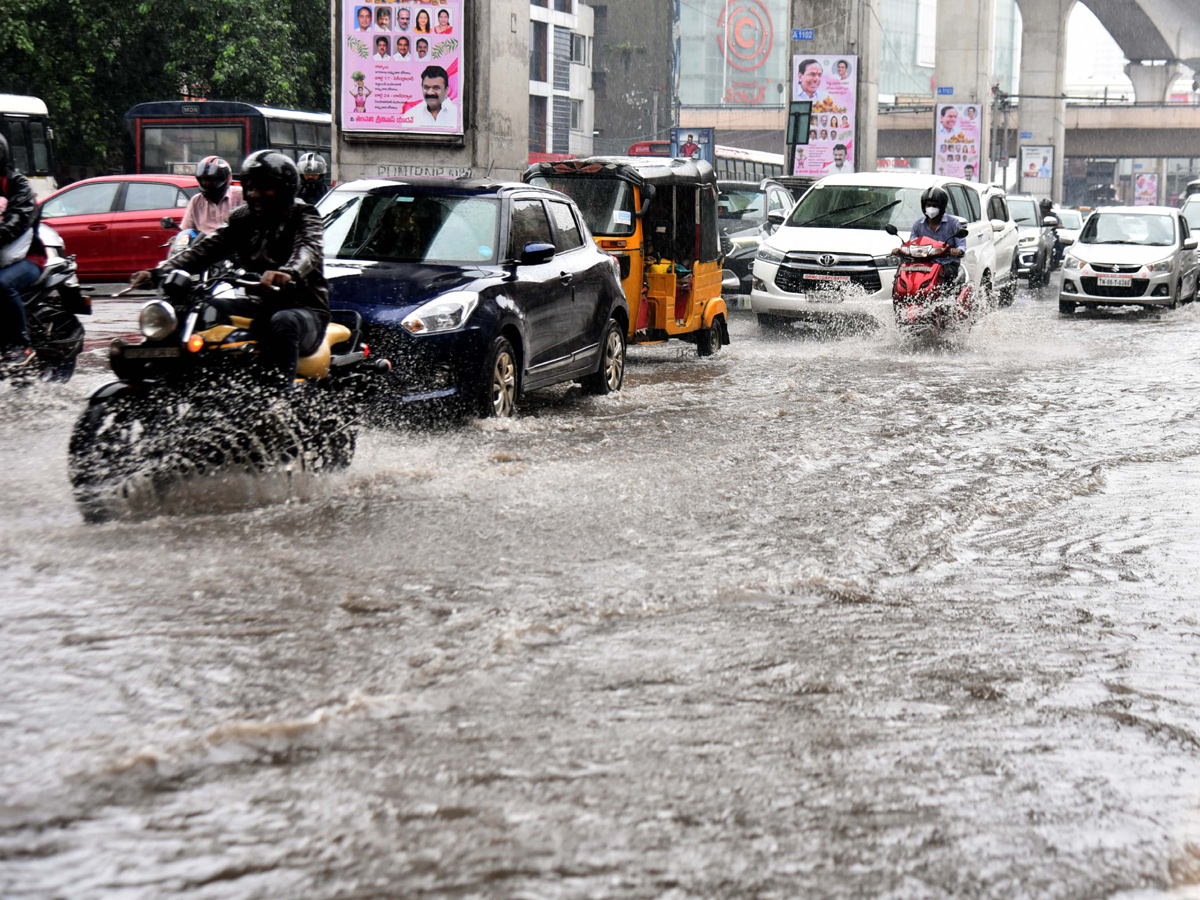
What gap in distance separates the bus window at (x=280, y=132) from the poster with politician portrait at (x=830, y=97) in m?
11.4

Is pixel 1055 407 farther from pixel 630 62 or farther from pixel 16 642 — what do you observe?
pixel 630 62

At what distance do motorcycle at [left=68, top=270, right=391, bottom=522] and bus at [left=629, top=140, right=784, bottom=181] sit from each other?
27.7m

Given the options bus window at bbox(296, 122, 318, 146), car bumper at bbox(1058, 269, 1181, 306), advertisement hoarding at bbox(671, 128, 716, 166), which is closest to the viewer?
car bumper at bbox(1058, 269, 1181, 306)

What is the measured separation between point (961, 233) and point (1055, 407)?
5151mm

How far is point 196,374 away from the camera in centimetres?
678

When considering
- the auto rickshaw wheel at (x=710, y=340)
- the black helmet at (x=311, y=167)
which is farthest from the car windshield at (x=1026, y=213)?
the black helmet at (x=311, y=167)

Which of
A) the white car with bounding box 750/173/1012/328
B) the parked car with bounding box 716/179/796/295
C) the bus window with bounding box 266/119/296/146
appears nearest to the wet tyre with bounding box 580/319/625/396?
the white car with bounding box 750/173/1012/328

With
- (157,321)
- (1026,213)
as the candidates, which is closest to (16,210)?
(157,321)

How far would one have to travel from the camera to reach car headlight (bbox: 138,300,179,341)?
6684mm

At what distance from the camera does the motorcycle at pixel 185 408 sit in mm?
6621

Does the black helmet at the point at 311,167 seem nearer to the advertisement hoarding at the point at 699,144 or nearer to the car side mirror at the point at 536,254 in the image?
the car side mirror at the point at 536,254

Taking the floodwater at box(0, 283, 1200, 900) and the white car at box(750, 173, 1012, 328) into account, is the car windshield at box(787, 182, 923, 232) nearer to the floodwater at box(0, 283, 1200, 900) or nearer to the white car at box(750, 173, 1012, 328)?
the white car at box(750, 173, 1012, 328)

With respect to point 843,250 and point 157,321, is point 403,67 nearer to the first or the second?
point 843,250

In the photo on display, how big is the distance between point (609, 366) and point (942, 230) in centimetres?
611
